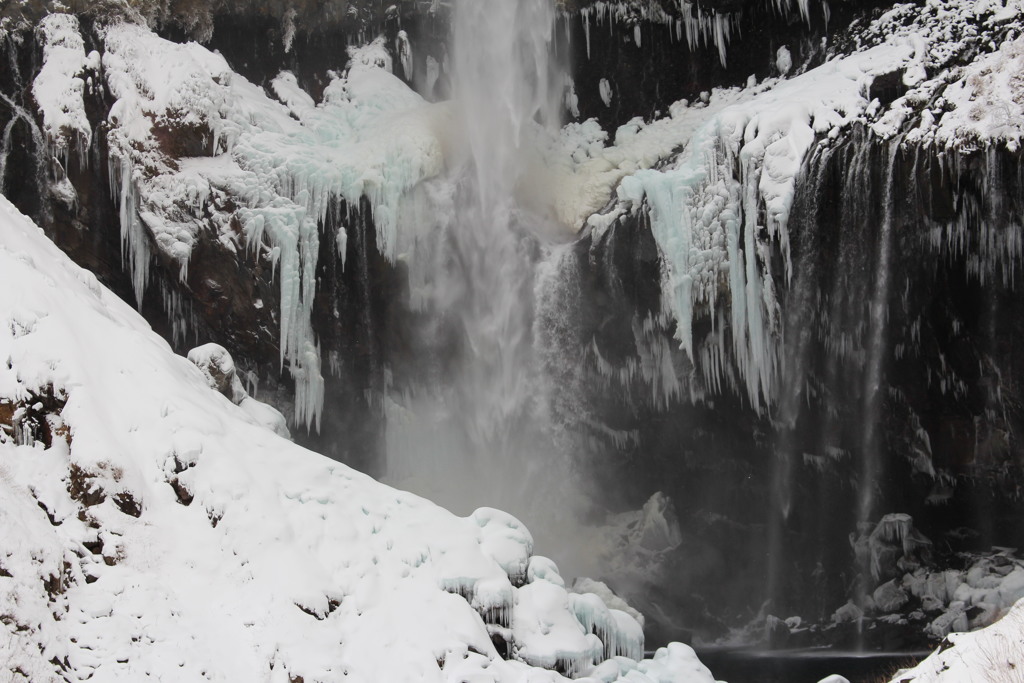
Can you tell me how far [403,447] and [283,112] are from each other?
24.1 ft

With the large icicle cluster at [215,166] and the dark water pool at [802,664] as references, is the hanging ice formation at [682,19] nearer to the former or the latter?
the large icicle cluster at [215,166]

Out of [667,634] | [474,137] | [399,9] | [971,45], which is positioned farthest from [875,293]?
[399,9]

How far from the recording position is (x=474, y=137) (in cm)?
1873

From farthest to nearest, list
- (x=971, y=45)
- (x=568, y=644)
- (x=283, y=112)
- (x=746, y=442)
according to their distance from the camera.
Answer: (x=283, y=112), (x=746, y=442), (x=971, y=45), (x=568, y=644)

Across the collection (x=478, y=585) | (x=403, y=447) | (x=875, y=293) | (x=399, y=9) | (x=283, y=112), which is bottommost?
(x=403, y=447)

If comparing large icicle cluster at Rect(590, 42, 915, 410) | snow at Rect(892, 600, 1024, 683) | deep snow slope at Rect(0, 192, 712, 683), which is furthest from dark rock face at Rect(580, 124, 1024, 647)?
snow at Rect(892, 600, 1024, 683)

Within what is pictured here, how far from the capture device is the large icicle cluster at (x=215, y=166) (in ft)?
55.0

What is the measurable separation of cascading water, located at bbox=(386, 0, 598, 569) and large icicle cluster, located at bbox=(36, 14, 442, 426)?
1.23 meters

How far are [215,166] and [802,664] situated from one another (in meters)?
13.4

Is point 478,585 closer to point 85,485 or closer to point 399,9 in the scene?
point 85,485

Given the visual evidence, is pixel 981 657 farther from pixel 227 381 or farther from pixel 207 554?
pixel 227 381

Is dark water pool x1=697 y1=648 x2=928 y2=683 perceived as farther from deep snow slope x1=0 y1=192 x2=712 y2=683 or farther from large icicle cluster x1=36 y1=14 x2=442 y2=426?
large icicle cluster x1=36 y1=14 x2=442 y2=426

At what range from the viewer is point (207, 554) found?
8992 millimetres

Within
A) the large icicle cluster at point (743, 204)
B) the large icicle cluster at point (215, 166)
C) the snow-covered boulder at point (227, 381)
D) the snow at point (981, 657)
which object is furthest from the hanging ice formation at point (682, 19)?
the snow at point (981, 657)
